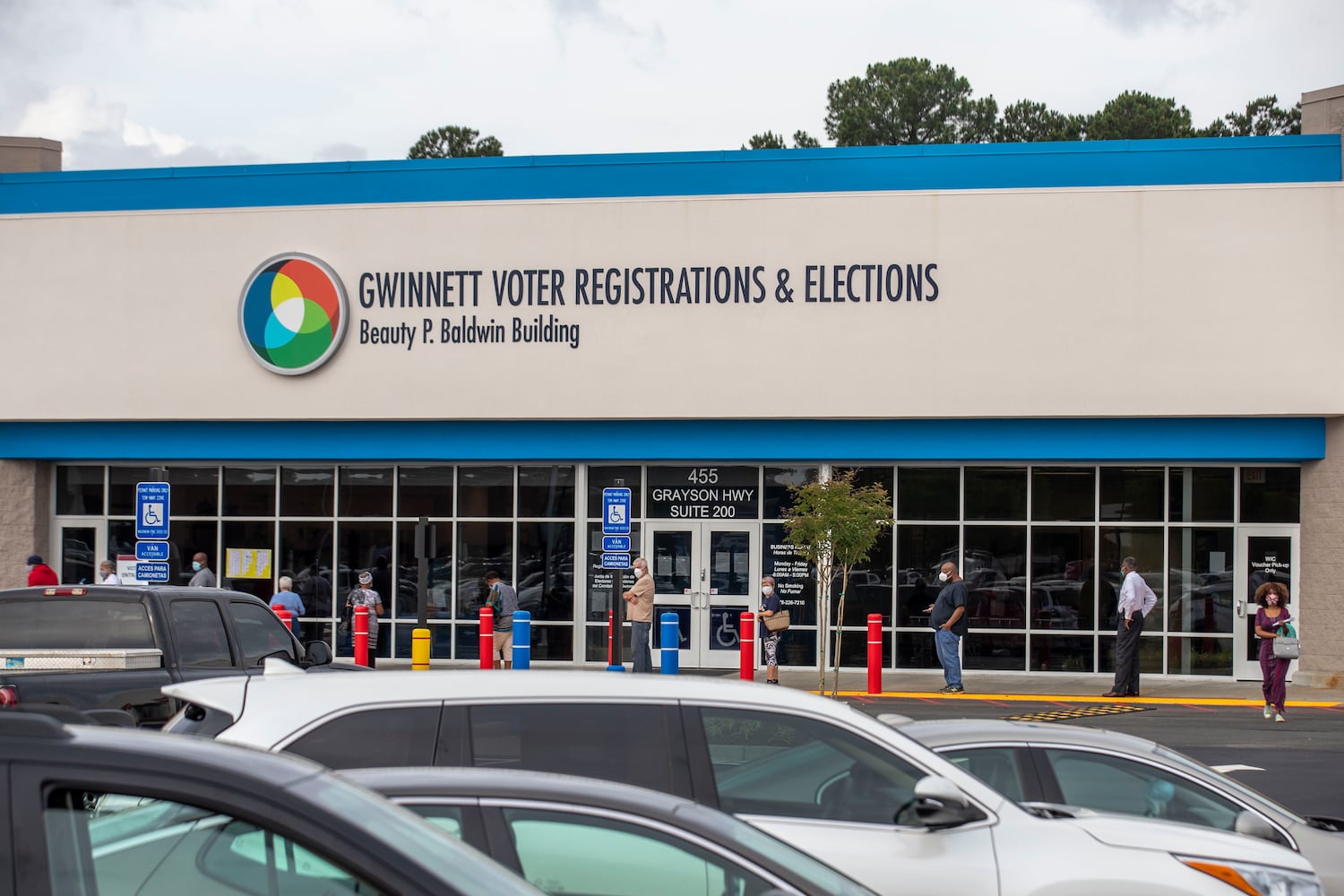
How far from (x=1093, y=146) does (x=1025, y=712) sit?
10016 millimetres

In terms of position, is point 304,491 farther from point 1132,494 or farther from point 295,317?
point 1132,494

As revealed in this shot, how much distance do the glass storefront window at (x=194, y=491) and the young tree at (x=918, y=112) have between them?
5718cm

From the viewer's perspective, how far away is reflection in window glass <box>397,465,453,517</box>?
25734 mm

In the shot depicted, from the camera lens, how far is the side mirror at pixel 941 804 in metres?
5.41

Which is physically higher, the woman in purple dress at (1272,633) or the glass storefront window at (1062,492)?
the glass storefront window at (1062,492)

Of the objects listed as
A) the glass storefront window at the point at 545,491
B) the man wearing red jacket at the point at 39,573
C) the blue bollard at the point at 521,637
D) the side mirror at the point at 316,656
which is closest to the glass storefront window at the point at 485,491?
the glass storefront window at the point at 545,491

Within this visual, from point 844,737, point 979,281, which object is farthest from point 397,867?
point 979,281

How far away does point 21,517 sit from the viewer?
26703 millimetres

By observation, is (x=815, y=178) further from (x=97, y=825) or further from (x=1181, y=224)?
(x=97, y=825)

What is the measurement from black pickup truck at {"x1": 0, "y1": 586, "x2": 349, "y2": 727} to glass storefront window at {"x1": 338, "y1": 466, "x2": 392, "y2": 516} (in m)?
14.2

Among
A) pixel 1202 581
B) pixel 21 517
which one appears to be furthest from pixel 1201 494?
pixel 21 517

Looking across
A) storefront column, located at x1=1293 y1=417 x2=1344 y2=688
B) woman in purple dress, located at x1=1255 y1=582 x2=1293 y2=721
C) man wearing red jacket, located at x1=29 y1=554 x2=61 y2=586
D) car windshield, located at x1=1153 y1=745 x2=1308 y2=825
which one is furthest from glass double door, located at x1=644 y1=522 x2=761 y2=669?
car windshield, located at x1=1153 y1=745 x2=1308 y2=825

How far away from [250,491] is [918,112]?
60.4m

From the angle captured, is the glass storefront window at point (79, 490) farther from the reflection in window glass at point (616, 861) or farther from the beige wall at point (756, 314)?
the reflection in window glass at point (616, 861)
